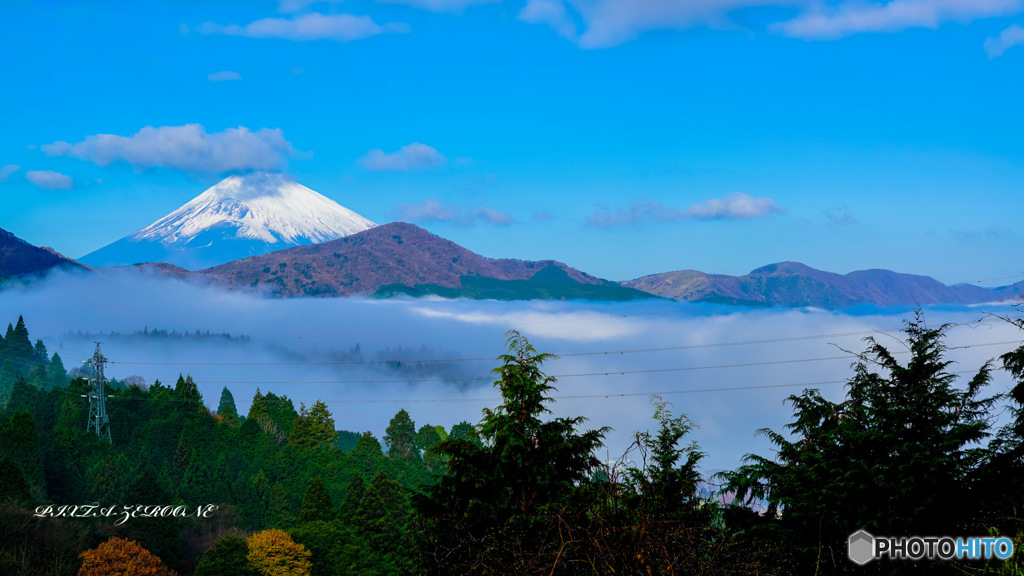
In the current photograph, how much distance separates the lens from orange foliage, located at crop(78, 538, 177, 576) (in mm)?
35562

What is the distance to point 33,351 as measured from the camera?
122625 mm

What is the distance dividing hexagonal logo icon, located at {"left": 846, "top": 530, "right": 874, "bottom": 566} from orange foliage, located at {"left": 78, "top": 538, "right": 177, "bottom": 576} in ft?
106

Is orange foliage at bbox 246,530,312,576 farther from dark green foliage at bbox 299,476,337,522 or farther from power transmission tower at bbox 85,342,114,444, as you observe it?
power transmission tower at bbox 85,342,114,444

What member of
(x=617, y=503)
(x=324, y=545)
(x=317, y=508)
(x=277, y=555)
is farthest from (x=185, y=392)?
(x=617, y=503)

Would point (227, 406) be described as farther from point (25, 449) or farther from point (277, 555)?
point (277, 555)

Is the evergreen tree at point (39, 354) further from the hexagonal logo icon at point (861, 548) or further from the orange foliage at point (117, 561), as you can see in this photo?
the hexagonal logo icon at point (861, 548)

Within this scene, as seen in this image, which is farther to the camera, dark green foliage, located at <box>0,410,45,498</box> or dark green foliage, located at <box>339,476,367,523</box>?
dark green foliage, located at <box>0,410,45,498</box>

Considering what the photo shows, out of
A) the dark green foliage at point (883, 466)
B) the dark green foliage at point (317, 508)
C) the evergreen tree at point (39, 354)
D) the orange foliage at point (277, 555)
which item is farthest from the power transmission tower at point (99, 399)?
the dark green foliage at point (883, 466)

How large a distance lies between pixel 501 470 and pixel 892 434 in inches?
371

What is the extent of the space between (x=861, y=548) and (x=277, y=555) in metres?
37.1

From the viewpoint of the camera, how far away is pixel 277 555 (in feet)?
148

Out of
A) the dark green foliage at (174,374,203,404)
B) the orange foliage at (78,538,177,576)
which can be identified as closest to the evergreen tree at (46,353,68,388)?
the dark green foliage at (174,374,203,404)

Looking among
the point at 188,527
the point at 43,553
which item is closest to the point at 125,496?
the point at 188,527

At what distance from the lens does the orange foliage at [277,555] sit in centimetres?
4488
